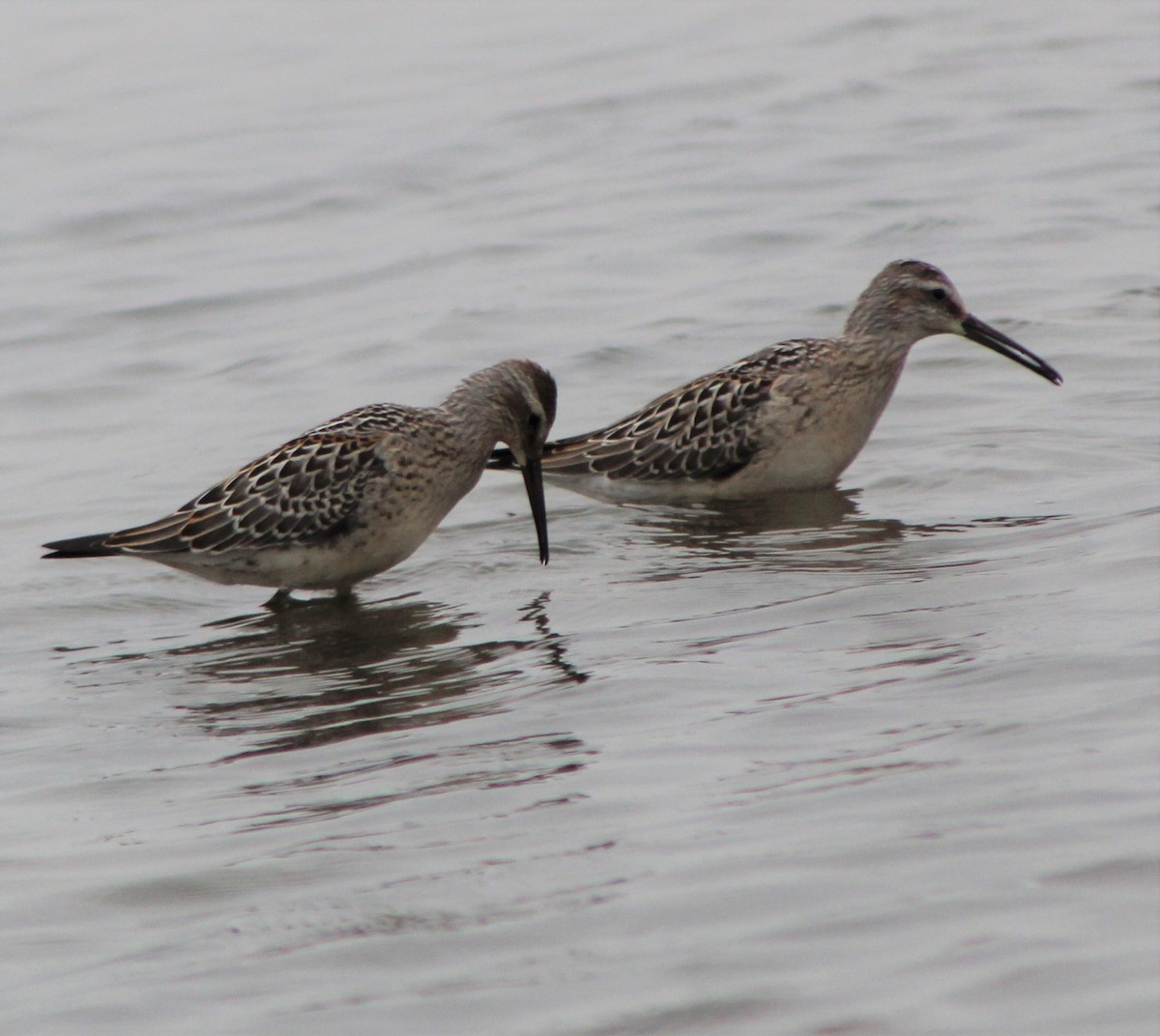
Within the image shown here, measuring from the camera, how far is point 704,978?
4.71 metres

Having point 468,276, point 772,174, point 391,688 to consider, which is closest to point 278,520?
point 391,688

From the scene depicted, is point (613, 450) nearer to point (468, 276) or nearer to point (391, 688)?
point (391, 688)

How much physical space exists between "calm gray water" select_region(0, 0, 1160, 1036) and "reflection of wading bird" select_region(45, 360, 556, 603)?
276 mm

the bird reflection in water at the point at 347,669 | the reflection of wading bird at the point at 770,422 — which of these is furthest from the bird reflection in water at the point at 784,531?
the bird reflection in water at the point at 347,669

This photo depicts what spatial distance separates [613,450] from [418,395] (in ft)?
7.03

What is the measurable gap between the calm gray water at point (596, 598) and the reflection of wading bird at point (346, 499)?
0.90 ft

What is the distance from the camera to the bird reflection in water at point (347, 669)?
7363mm

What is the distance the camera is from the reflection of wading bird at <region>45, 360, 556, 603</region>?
9.15 meters

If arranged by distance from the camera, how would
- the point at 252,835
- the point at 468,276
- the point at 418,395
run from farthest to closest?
the point at 468,276
the point at 418,395
the point at 252,835

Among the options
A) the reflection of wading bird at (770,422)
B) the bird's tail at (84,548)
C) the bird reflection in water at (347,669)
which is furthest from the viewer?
the reflection of wading bird at (770,422)

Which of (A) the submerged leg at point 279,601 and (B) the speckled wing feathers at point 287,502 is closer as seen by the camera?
(B) the speckled wing feathers at point 287,502

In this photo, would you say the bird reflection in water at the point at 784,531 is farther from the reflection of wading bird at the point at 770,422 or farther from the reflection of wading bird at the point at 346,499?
the reflection of wading bird at the point at 346,499

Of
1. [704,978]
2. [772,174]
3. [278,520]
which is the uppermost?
[772,174]

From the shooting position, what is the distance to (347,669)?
827cm
